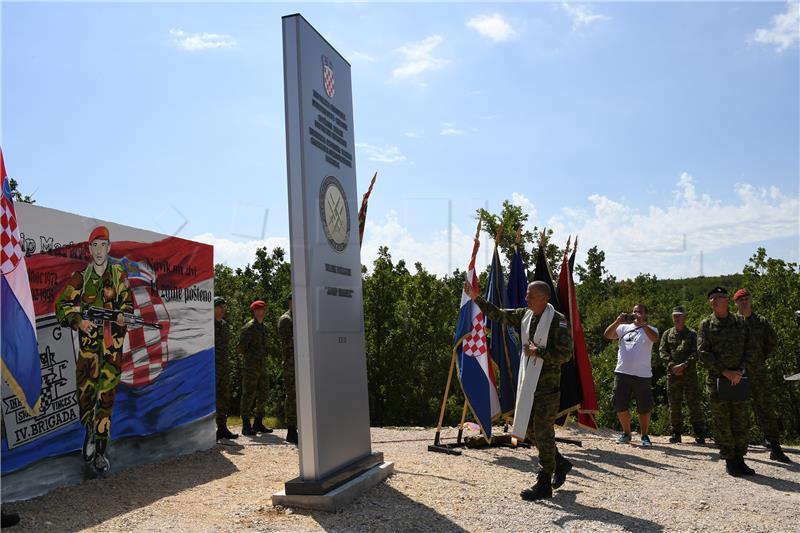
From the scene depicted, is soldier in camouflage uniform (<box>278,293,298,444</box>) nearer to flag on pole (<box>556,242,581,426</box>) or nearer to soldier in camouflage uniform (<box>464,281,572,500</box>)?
Answer: flag on pole (<box>556,242,581,426</box>)

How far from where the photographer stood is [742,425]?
7035mm

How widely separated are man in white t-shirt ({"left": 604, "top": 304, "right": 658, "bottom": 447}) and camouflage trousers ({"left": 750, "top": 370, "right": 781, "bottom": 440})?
143cm

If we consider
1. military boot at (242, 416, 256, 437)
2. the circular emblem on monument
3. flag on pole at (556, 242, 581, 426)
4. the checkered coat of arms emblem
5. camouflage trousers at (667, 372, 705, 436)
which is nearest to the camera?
the circular emblem on monument

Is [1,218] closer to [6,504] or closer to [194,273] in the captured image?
[6,504]

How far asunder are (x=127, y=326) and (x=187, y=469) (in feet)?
5.79

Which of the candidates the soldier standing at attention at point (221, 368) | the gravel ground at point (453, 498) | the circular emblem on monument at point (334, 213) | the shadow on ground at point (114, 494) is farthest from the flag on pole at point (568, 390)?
the soldier standing at attention at point (221, 368)

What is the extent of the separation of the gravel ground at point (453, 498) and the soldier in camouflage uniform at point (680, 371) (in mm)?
1247

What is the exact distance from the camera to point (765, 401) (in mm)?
8172

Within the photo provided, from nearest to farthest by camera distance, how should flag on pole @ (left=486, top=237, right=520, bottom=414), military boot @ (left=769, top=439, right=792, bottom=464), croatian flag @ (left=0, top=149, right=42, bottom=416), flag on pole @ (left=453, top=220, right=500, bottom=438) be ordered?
croatian flag @ (left=0, top=149, right=42, bottom=416) < military boot @ (left=769, top=439, right=792, bottom=464) < flag on pole @ (left=453, top=220, right=500, bottom=438) < flag on pole @ (left=486, top=237, right=520, bottom=414)

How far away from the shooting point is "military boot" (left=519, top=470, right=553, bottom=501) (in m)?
5.79

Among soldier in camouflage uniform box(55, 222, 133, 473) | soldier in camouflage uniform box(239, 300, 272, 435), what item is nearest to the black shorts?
soldier in camouflage uniform box(239, 300, 272, 435)

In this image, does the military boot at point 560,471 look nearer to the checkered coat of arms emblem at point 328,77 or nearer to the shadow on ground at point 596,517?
the shadow on ground at point 596,517

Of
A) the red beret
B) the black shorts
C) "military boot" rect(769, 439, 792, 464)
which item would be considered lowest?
"military boot" rect(769, 439, 792, 464)

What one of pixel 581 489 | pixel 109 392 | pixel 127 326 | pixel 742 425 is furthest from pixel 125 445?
pixel 742 425
